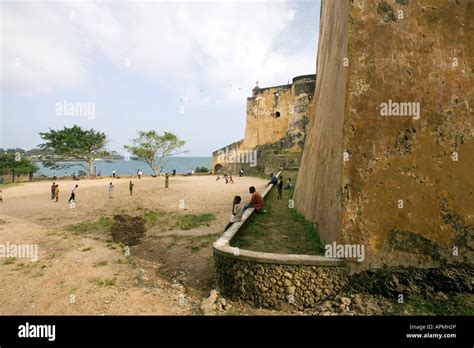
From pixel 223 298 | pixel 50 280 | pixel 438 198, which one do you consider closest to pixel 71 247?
pixel 50 280

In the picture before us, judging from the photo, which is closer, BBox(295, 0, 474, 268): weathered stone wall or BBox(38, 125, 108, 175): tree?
BBox(295, 0, 474, 268): weathered stone wall

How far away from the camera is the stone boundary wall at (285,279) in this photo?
6086 mm

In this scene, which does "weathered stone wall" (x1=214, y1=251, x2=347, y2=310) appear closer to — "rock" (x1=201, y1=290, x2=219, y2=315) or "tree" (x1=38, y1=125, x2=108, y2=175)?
"rock" (x1=201, y1=290, x2=219, y2=315)

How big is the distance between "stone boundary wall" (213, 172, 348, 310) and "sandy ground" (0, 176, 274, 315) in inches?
53.5

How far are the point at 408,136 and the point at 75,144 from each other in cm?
4256

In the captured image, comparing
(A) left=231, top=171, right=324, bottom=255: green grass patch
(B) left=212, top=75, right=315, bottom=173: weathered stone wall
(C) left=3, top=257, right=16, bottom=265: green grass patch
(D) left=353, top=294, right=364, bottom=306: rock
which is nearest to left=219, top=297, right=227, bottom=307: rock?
(A) left=231, top=171, right=324, bottom=255: green grass patch

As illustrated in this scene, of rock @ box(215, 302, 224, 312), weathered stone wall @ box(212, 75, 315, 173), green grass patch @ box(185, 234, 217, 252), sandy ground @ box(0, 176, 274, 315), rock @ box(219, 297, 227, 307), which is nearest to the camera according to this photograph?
rock @ box(215, 302, 224, 312)

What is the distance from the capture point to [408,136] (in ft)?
20.0

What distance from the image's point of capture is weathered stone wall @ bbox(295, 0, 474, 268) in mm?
5895

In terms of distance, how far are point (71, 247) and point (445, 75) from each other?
43.9 ft

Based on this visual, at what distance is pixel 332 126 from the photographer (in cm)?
766

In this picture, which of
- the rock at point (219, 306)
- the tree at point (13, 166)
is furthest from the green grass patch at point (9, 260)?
the tree at point (13, 166)

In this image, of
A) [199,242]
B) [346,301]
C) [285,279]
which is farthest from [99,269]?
[346,301]
